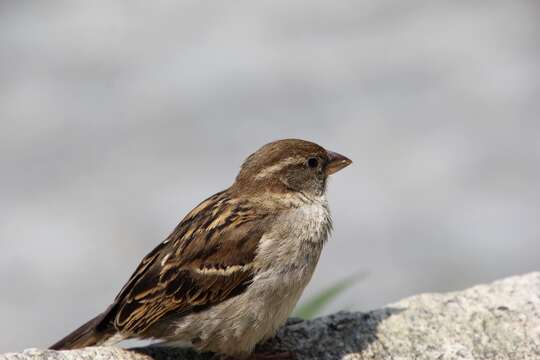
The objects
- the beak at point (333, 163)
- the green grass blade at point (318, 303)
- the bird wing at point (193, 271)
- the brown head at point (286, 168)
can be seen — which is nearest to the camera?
the bird wing at point (193, 271)

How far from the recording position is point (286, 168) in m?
5.01

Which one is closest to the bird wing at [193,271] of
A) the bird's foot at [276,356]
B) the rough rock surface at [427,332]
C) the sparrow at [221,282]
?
the sparrow at [221,282]

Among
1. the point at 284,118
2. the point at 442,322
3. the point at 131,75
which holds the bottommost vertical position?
the point at 442,322

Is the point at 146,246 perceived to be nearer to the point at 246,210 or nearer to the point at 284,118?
the point at 284,118

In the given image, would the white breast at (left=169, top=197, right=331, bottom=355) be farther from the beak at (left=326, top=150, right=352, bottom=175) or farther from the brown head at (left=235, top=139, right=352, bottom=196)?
the beak at (left=326, top=150, right=352, bottom=175)

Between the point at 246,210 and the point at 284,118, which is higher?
the point at 284,118

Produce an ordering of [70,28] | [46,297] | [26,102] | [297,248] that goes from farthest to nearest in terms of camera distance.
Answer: [70,28], [26,102], [46,297], [297,248]

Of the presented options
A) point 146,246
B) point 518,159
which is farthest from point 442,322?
point 518,159

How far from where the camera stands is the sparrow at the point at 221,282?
4535 mm

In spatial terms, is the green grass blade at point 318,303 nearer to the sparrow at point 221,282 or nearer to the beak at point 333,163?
the sparrow at point 221,282

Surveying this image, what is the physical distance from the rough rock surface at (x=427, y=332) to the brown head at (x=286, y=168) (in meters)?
0.60

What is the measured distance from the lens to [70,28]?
38.3ft

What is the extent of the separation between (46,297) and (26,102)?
113 inches

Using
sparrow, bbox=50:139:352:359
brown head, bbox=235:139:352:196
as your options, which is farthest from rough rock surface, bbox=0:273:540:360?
brown head, bbox=235:139:352:196
